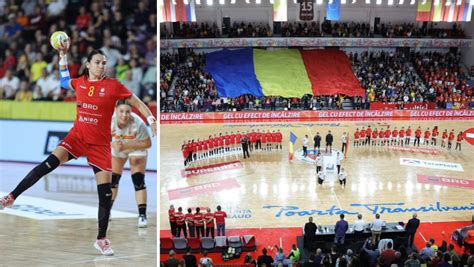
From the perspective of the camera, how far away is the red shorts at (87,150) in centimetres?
451

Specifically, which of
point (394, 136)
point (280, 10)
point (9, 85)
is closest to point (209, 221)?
point (9, 85)

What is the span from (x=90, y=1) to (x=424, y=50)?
3375 centimetres

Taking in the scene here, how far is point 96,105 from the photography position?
14.8 feet

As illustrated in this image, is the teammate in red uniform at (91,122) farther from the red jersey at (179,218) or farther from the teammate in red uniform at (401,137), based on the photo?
the teammate in red uniform at (401,137)

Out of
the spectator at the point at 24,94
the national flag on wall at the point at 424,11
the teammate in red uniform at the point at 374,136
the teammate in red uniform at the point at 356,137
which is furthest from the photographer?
the national flag on wall at the point at 424,11

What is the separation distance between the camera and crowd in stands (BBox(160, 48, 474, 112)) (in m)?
29.0

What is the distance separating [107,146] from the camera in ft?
14.9

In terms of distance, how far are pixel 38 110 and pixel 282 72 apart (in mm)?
28640

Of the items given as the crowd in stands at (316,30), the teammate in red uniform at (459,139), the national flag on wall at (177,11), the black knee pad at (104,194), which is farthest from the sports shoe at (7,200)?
the crowd in stands at (316,30)

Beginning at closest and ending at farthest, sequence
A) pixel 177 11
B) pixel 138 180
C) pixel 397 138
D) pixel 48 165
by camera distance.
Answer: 1. pixel 48 165
2. pixel 138 180
3. pixel 397 138
4. pixel 177 11

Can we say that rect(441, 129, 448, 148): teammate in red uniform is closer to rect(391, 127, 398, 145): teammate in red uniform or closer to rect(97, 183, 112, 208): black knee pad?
rect(391, 127, 398, 145): teammate in red uniform

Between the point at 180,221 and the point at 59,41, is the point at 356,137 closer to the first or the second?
the point at 180,221

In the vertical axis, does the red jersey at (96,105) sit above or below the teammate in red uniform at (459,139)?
above

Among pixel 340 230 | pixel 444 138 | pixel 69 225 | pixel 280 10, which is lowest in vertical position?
pixel 444 138
